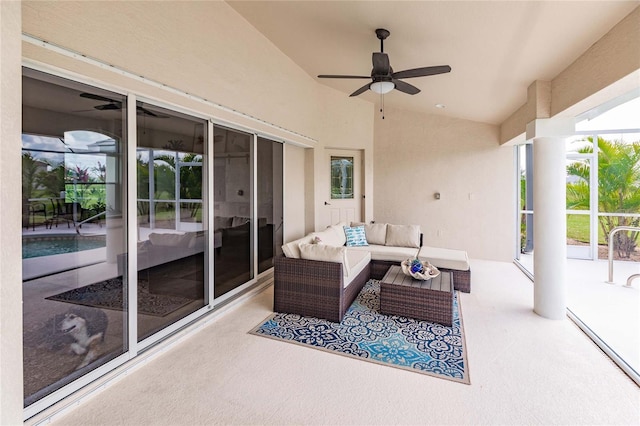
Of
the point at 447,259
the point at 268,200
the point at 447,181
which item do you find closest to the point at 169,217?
the point at 268,200

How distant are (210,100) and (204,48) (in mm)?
548

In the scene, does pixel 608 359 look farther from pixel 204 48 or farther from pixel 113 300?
pixel 204 48

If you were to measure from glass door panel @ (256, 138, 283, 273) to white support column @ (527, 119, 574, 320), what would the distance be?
12.0 ft

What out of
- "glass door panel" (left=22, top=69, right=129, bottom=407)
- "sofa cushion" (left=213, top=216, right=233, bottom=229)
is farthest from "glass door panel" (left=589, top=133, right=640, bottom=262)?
"glass door panel" (left=22, top=69, right=129, bottom=407)

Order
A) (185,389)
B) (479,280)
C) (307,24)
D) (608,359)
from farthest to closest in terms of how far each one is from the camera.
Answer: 1. (479,280)
2. (307,24)
3. (608,359)
4. (185,389)

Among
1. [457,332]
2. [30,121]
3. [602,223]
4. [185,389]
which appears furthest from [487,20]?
[602,223]

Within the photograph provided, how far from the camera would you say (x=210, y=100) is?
11.4ft

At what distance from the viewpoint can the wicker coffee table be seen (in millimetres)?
3486

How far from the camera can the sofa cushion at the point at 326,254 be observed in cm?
363

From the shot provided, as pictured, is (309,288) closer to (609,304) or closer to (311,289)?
(311,289)

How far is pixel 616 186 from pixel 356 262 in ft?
18.1

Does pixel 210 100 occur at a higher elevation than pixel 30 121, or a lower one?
higher

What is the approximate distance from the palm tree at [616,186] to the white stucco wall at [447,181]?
141 centimetres

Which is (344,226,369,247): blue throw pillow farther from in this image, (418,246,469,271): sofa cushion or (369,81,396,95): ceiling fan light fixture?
(369,81,396,95): ceiling fan light fixture
